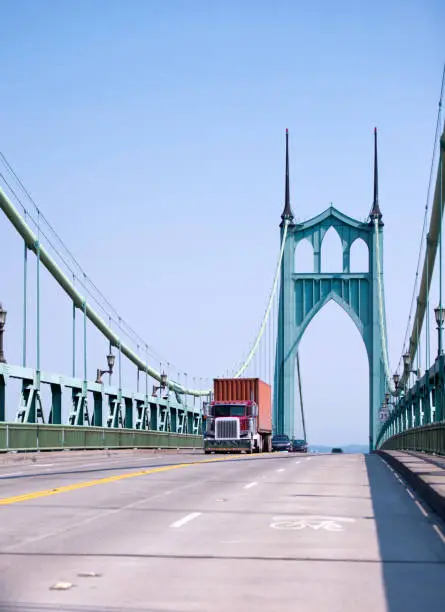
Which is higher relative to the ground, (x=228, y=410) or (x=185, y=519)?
(x=228, y=410)

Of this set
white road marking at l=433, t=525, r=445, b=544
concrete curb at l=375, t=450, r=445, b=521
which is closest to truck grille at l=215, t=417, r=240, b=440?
concrete curb at l=375, t=450, r=445, b=521

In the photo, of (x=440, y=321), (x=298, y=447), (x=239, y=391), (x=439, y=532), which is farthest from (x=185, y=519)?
(x=298, y=447)

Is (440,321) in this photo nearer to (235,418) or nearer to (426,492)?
(426,492)

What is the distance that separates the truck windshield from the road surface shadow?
3959 cm

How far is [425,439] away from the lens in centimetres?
3722

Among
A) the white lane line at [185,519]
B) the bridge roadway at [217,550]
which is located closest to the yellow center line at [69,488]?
the bridge roadway at [217,550]

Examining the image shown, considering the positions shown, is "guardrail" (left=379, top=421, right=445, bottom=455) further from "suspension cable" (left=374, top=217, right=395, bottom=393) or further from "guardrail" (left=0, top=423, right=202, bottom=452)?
"suspension cable" (left=374, top=217, right=395, bottom=393)

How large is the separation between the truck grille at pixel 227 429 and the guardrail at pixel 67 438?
4.07 meters

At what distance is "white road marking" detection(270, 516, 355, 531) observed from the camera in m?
12.5

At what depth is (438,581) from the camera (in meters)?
8.58

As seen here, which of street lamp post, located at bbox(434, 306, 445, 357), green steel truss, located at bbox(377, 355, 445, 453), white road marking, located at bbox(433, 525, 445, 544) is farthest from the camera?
street lamp post, located at bbox(434, 306, 445, 357)

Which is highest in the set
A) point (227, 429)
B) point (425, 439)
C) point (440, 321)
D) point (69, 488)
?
point (440, 321)

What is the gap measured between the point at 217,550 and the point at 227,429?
4569cm

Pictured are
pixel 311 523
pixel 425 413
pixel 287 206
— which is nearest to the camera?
pixel 311 523
